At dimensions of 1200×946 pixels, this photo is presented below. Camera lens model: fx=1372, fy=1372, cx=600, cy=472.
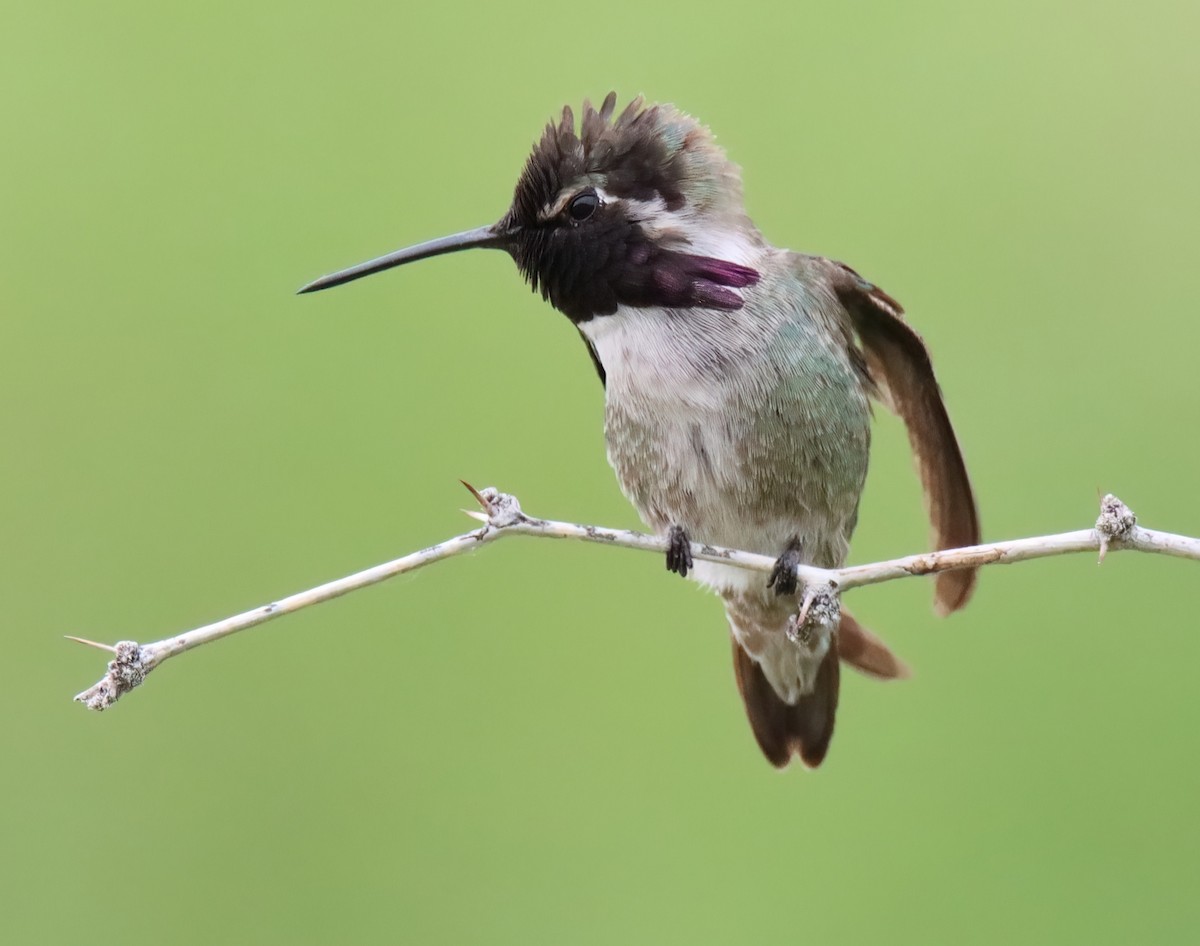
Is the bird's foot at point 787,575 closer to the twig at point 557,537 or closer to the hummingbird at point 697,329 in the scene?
the hummingbird at point 697,329

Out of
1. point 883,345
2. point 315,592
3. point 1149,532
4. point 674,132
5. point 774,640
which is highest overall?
point 674,132

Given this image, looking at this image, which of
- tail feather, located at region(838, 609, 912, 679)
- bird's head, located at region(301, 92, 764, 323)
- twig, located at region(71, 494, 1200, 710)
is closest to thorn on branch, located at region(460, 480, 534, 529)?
twig, located at region(71, 494, 1200, 710)

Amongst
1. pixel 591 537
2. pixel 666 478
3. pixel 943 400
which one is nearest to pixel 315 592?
pixel 591 537

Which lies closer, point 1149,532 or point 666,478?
point 1149,532

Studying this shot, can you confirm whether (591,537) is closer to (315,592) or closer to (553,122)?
(315,592)

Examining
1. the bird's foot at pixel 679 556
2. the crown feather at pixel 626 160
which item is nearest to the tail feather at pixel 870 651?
the bird's foot at pixel 679 556

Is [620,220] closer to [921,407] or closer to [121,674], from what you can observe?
[921,407]
